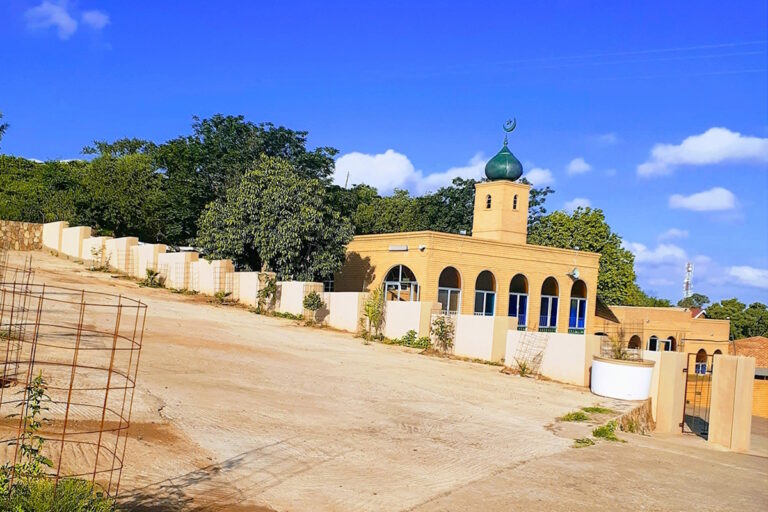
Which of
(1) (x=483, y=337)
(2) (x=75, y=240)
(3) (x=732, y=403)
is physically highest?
(2) (x=75, y=240)

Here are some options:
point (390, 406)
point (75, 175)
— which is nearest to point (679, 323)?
point (390, 406)

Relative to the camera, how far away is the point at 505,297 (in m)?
35.5

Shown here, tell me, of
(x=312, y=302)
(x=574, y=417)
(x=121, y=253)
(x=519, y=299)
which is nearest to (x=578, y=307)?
(x=519, y=299)

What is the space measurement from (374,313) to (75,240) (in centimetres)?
1739

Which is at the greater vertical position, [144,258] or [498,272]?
[498,272]

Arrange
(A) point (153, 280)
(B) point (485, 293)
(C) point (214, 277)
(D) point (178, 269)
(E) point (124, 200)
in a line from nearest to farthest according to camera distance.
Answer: (C) point (214, 277), (A) point (153, 280), (D) point (178, 269), (B) point (485, 293), (E) point (124, 200)

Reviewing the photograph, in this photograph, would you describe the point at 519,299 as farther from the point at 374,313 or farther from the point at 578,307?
the point at 374,313

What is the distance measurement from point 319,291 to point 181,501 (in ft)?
63.3

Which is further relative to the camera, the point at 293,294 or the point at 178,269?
the point at 178,269

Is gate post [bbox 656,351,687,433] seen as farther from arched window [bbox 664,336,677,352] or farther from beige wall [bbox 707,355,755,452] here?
arched window [bbox 664,336,677,352]

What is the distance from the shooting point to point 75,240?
111 ft

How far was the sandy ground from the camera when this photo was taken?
7832mm

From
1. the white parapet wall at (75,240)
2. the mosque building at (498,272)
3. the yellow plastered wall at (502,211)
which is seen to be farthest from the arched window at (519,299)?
the white parapet wall at (75,240)

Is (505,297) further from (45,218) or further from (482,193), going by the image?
(45,218)
